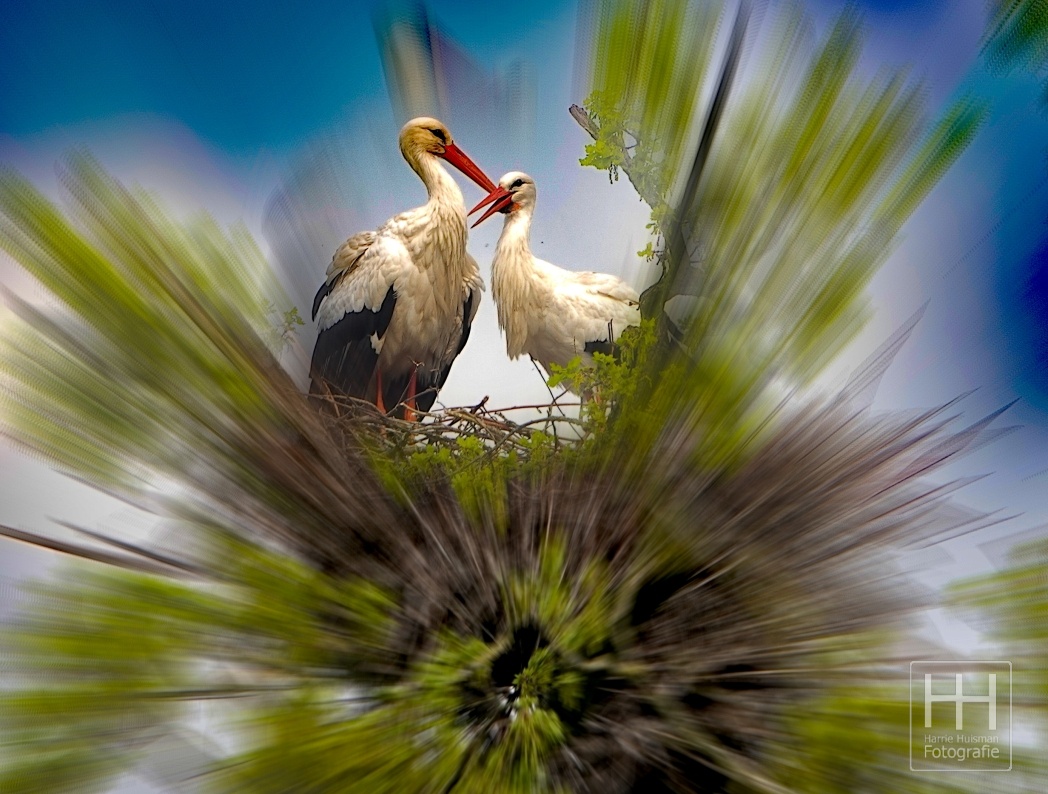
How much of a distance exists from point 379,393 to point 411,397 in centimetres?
3

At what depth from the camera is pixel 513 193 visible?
0.89m

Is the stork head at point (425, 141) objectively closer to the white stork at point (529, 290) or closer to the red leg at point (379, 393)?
the white stork at point (529, 290)

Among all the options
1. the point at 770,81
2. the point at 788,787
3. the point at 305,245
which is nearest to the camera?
the point at 788,787

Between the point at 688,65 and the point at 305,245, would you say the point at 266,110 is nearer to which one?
the point at 305,245

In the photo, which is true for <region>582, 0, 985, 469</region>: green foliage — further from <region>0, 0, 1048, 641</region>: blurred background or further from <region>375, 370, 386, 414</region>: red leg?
<region>375, 370, 386, 414</region>: red leg

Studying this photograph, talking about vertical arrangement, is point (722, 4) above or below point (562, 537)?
above

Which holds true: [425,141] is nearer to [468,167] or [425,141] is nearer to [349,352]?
[468,167]

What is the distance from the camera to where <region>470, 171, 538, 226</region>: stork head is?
884 millimetres

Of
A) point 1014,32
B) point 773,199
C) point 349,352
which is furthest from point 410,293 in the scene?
point 1014,32

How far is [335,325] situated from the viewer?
0.85 metres

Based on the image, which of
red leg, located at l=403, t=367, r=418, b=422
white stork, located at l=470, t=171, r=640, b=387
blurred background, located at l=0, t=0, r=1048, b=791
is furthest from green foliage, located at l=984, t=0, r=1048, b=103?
red leg, located at l=403, t=367, r=418, b=422

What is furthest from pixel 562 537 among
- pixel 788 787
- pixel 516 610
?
pixel 788 787

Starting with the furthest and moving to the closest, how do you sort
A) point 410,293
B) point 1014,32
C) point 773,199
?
point 410,293
point 1014,32
point 773,199

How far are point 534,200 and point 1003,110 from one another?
42 centimetres
